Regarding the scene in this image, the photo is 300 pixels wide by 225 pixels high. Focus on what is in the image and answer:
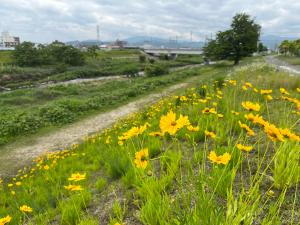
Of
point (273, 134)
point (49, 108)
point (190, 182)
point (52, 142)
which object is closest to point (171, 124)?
point (273, 134)

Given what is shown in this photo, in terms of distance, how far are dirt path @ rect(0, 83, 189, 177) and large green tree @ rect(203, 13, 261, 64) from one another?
32727 mm

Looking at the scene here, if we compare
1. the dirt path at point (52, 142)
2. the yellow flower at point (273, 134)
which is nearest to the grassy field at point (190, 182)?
the yellow flower at point (273, 134)

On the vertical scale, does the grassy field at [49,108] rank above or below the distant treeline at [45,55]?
below

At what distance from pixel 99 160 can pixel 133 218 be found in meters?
2.82

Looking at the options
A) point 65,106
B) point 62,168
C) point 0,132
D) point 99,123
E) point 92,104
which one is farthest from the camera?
point 92,104

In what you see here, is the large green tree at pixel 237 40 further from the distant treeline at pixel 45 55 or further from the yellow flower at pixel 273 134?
the yellow flower at pixel 273 134

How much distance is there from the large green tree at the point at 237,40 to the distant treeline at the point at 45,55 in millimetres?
22175

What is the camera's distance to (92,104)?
16.0 m

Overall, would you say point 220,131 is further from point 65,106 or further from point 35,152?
point 65,106

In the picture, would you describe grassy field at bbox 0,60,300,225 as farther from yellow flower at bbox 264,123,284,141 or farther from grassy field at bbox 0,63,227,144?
Answer: grassy field at bbox 0,63,227,144

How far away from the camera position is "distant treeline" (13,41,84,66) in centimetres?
4394

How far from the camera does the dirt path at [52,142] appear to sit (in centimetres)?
858

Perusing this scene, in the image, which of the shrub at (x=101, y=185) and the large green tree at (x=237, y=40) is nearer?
the shrub at (x=101, y=185)

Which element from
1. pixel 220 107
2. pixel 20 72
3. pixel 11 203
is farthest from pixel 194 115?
A: pixel 20 72
